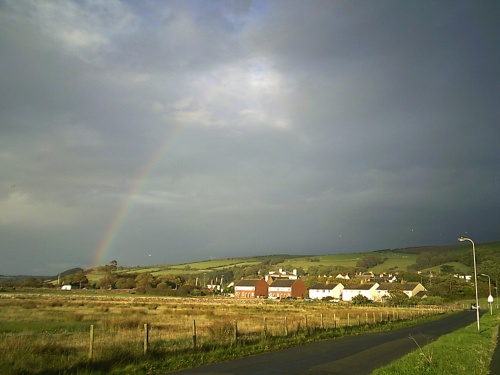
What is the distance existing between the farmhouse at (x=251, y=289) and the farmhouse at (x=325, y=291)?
1820cm

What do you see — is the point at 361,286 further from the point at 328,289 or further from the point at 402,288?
the point at 402,288

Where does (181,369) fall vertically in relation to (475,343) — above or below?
above

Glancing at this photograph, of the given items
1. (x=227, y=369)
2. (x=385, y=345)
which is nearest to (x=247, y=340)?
(x=227, y=369)

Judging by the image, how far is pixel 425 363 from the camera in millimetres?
15648

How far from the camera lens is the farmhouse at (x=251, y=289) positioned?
14450 centimetres

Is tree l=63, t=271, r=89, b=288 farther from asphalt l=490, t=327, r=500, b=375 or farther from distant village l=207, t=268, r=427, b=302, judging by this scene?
asphalt l=490, t=327, r=500, b=375

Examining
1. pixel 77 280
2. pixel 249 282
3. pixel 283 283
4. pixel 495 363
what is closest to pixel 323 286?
pixel 283 283

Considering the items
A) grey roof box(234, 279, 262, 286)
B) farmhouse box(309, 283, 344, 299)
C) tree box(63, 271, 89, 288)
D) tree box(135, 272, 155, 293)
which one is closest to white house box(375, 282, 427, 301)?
farmhouse box(309, 283, 344, 299)

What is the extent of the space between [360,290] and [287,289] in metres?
23.9

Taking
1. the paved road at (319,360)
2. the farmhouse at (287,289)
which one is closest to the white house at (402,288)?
the farmhouse at (287,289)

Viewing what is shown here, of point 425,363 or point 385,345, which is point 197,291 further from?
point 425,363

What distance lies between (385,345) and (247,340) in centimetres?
815

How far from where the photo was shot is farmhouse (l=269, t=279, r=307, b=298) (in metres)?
136

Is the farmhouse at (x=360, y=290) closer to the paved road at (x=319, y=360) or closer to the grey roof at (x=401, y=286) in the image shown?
the grey roof at (x=401, y=286)
